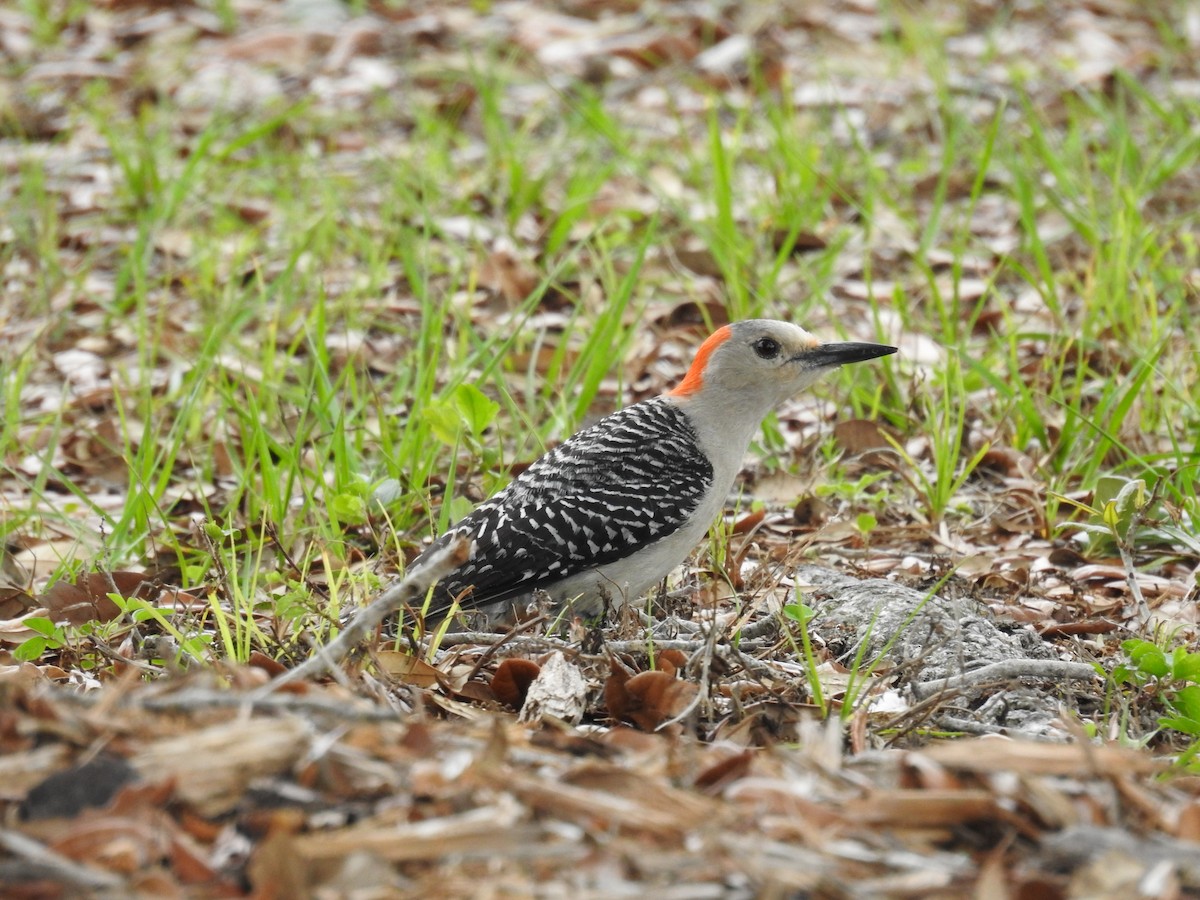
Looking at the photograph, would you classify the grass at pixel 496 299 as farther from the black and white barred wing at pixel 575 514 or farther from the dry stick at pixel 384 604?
the dry stick at pixel 384 604

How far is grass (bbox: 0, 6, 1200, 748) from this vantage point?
16.9 ft

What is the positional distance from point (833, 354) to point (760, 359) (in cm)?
26

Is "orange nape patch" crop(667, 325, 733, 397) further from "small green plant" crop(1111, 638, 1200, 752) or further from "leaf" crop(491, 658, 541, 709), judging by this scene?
"small green plant" crop(1111, 638, 1200, 752)

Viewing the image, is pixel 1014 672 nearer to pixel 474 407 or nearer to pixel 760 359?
pixel 760 359

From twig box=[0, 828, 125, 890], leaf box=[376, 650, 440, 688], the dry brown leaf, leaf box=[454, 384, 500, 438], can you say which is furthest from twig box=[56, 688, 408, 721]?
leaf box=[454, 384, 500, 438]

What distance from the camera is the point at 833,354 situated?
5145mm

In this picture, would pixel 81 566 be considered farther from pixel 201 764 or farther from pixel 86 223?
pixel 86 223

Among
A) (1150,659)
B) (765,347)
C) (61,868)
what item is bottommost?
(1150,659)

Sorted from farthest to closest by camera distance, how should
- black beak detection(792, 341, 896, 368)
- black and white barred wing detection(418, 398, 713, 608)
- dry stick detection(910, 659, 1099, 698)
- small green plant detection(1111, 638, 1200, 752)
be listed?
black beak detection(792, 341, 896, 368) → black and white barred wing detection(418, 398, 713, 608) → dry stick detection(910, 659, 1099, 698) → small green plant detection(1111, 638, 1200, 752)

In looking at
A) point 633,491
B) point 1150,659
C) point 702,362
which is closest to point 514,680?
point 633,491

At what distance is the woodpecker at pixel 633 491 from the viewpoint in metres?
4.51

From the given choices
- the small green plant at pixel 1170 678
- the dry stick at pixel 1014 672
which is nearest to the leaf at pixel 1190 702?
the small green plant at pixel 1170 678

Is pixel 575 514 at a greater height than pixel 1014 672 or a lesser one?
greater

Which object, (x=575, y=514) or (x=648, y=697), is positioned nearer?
(x=648, y=697)
